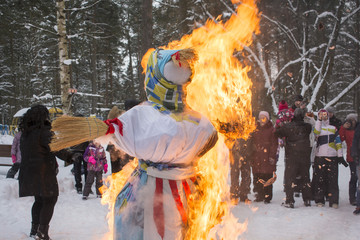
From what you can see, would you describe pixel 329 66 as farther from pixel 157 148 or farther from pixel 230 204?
pixel 157 148

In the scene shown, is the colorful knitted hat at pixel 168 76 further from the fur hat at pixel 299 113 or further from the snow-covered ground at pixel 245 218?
the fur hat at pixel 299 113

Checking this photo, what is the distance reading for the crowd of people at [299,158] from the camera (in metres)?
6.95

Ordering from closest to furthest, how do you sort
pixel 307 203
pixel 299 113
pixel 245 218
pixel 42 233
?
pixel 42 233 → pixel 245 218 → pixel 307 203 → pixel 299 113

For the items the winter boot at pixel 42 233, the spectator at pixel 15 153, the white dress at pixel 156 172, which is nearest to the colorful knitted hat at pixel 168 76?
the white dress at pixel 156 172

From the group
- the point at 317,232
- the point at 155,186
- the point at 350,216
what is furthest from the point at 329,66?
the point at 155,186

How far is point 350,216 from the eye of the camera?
617 centimetres

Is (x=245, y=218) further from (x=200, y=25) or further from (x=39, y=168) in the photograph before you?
(x=200, y=25)

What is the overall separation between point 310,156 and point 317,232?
8.64 ft

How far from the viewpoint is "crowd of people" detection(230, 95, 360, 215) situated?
6949 mm

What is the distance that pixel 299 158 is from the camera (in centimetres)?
701

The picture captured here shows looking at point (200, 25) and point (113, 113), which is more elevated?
point (200, 25)

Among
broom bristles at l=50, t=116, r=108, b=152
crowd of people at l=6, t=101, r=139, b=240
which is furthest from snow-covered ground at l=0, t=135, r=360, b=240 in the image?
broom bristles at l=50, t=116, r=108, b=152

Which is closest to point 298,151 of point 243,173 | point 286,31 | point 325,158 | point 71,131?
point 325,158

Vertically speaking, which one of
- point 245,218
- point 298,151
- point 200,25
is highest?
point 200,25
